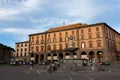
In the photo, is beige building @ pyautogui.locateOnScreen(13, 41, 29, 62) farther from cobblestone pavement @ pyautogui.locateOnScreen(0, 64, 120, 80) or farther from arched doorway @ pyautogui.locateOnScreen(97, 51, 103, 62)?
cobblestone pavement @ pyautogui.locateOnScreen(0, 64, 120, 80)

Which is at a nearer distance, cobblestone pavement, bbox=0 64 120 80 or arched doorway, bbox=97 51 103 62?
cobblestone pavement, bbox=0 64 120 80

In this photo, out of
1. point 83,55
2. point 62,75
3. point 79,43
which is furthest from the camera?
point 79,43

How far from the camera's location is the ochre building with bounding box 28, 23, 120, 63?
52.9 m

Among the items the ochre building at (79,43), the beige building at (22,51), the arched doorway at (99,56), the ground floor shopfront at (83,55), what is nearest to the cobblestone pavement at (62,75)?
the ochre building at (79,43)

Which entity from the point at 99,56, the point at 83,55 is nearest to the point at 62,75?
the point at 99,56

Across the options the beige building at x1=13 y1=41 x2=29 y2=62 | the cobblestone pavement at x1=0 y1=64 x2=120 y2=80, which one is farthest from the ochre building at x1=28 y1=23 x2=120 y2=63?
the cobblestone pavement at x1=0 y1=64 x2=120 y2=80

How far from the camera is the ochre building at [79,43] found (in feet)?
174

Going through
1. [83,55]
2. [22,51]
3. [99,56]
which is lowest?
[99,56]

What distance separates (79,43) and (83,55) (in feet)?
15.9

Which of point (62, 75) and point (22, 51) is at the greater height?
point (22, 51)

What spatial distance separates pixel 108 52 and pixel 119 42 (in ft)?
69.8

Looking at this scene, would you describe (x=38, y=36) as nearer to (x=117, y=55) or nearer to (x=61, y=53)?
(x=61, y=53)

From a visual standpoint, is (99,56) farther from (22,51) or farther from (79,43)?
(22,51)

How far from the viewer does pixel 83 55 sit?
56.3 m
